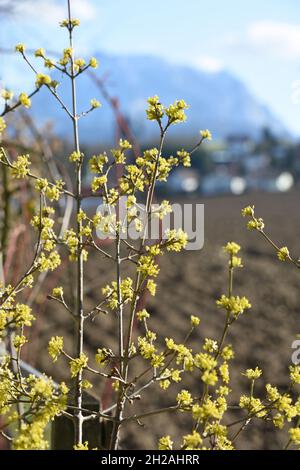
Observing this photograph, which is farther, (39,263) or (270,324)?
(270,324)

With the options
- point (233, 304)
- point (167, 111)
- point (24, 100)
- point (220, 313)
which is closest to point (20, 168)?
point (24, 100)

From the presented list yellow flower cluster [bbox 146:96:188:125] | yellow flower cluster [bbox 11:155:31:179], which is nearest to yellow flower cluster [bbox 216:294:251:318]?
yellow flower cluster [bbox 146:96:188:125]

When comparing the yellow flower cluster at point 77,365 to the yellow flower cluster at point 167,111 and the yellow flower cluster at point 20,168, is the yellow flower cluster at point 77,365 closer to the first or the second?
the yellow flower cluster at point 20,168

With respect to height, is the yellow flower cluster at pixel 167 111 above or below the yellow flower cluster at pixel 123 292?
above

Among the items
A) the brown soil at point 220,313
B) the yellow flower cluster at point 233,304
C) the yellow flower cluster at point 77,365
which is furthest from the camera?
the brown soil at point 220,313

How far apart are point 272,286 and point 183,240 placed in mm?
6316

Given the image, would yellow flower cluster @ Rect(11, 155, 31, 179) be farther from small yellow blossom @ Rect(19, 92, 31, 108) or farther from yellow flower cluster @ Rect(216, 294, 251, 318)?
yellow flower cluster @ Rect(216, 294, 251, 318)

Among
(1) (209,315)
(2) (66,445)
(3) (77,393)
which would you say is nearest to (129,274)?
(1) (209,315)

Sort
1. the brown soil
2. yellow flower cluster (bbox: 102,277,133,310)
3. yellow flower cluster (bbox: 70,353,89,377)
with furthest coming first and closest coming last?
the brown soil < yellow flower cluster (bbox: 102,277,133,310) < yellow flower cluster (bbox: 70,353,89,377)

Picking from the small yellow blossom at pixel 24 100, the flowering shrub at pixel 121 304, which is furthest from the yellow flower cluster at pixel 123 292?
the small yellow blossom at pixel 24 100

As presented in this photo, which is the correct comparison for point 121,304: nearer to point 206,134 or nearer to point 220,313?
point 206,134

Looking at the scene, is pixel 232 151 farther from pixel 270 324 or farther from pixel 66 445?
pixel 66 445

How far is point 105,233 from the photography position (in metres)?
1.52
